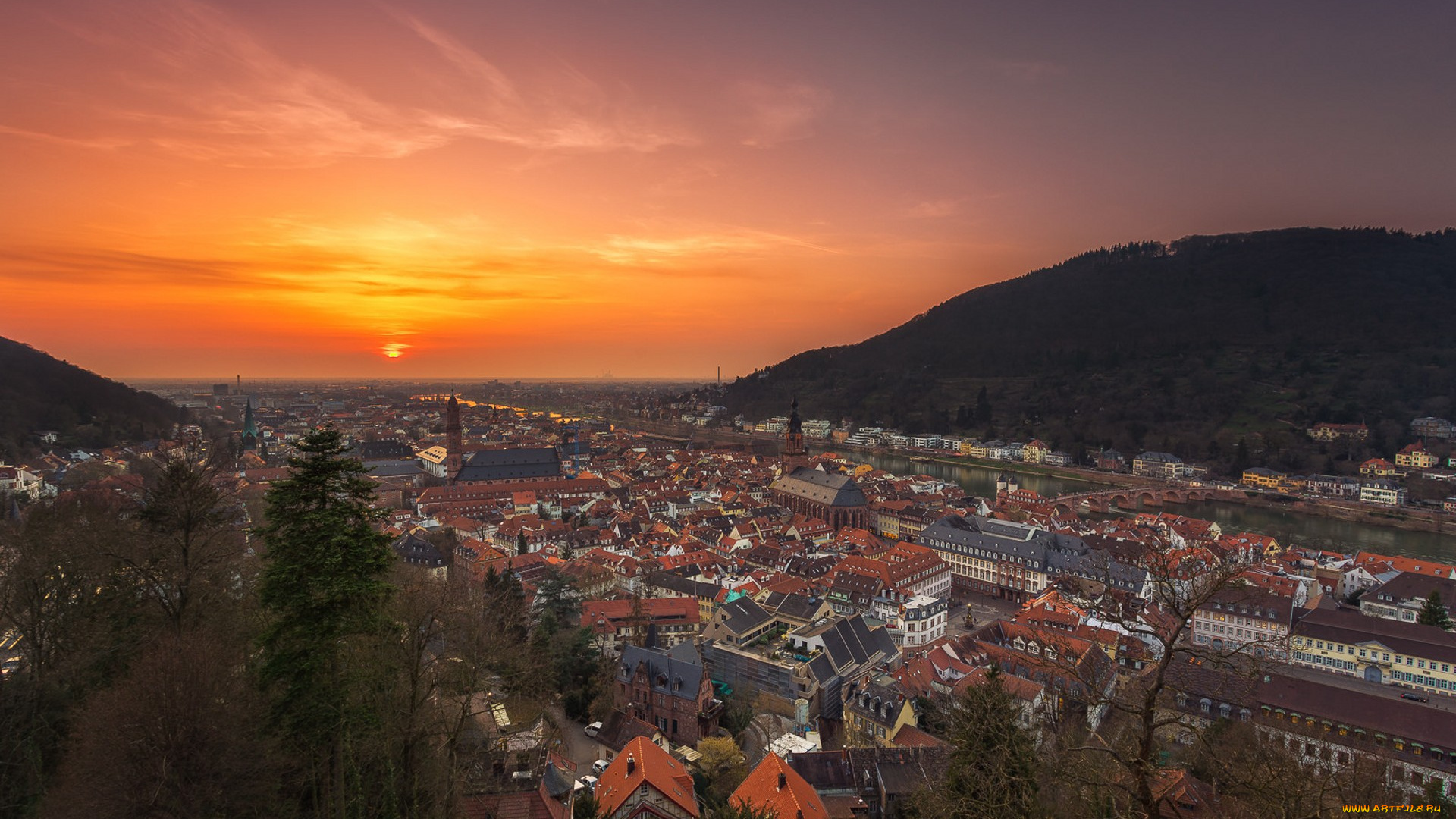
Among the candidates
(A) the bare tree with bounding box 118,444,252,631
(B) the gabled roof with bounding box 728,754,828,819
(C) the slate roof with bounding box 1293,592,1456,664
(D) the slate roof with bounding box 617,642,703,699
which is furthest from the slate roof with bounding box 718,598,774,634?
(C) the slate roof with bounding box 1293,592,1456,664

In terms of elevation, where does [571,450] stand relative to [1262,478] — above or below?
above

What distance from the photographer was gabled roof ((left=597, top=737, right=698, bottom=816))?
539 inches

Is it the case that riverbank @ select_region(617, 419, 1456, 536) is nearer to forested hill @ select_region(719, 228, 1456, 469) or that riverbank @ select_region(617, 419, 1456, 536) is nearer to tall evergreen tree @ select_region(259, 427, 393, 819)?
forested hill @ select_region(719, 228, 1456, 469)

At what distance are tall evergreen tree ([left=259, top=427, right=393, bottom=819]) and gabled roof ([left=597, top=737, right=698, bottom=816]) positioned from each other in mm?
5757

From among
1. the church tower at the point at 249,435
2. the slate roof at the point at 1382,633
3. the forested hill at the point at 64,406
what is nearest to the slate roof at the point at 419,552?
the forested hill at the point at 64,406

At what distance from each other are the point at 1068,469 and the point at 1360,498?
24610 millimetres

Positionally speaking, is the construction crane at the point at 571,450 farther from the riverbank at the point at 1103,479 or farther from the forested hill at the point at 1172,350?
the forested hill at the point at 1172,350

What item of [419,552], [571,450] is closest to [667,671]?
[419,552]

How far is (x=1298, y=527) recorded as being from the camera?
5200cm

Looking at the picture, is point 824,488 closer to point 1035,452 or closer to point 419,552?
point 419,552

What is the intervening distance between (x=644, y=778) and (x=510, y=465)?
5124 cm

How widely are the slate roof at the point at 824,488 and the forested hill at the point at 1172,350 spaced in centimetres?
4981

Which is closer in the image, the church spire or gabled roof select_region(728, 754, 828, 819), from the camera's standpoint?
gabled roof select_region(728, 754, 828, 819)

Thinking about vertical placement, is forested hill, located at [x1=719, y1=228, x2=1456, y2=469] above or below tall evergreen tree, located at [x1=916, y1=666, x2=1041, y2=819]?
above
